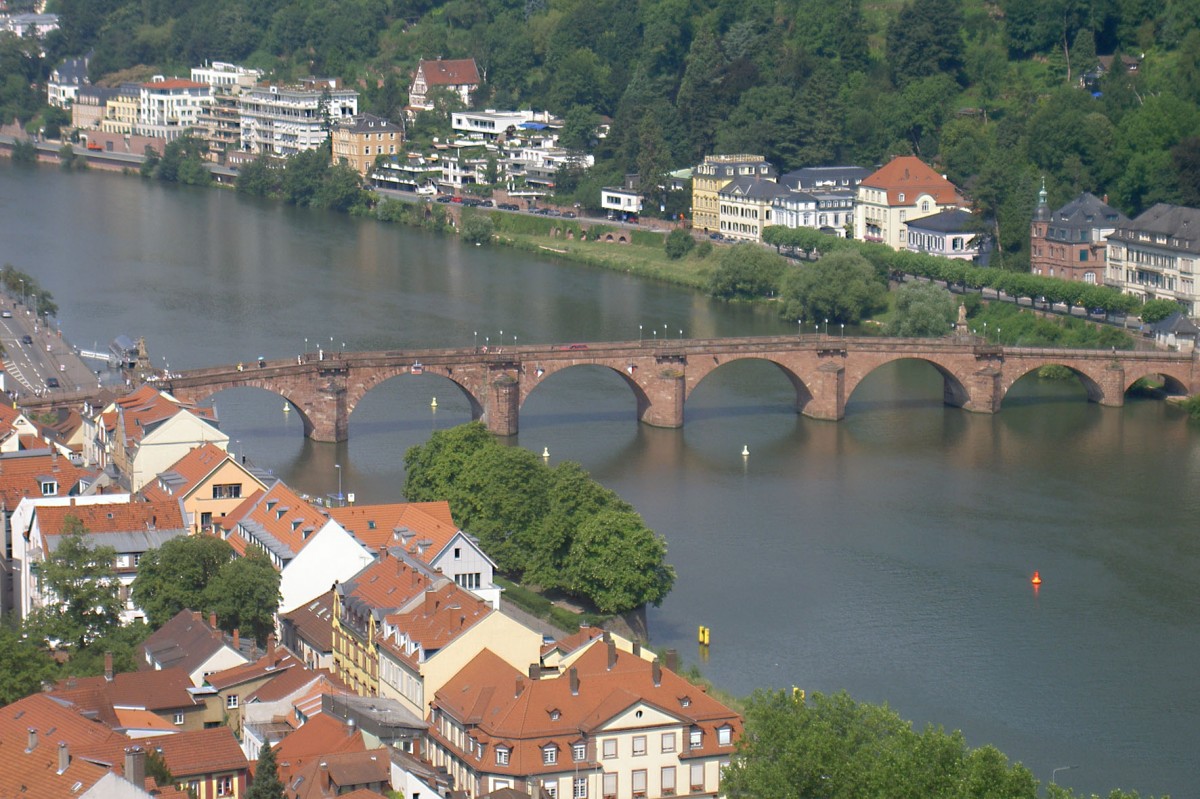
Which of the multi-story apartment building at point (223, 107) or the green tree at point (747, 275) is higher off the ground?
the multi-story apartment building at point (223, 107)

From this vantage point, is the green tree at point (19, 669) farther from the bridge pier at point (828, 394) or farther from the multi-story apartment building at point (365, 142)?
the multi-story apartment building at point (365, 142)

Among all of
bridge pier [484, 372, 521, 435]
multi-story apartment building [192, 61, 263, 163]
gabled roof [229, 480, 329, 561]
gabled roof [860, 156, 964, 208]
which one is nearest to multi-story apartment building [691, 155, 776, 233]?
gabled roof [860, 156, 964, 208]

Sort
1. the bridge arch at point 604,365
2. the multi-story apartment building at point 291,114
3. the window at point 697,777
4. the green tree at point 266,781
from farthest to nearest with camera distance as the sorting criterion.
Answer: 1. the multi-story apartment building at point 291,114
2. the bridge arch at point 604,365
3. the window at point 697,777
4. the green tree at point 266,781

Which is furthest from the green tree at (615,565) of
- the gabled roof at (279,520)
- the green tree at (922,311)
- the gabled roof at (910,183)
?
the gabled roof at (910,183)

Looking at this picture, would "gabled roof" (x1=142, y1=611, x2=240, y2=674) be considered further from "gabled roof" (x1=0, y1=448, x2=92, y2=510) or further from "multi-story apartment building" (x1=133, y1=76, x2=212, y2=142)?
"multi-story apartment building" (x1=133, y1=76, x2=212, y2=142)

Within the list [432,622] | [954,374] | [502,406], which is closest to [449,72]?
[954,374]

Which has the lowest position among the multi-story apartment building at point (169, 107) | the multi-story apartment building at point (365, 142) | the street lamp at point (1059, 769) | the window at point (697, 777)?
the street lamp at point (1059, 769)

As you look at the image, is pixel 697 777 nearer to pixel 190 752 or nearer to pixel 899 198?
pixel 190 752
